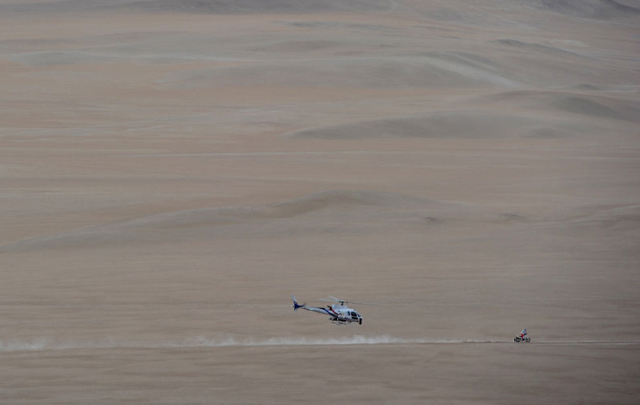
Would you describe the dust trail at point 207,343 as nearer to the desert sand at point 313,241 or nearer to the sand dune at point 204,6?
the desert sand at point 313,241

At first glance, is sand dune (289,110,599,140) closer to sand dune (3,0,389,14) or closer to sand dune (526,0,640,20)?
sand dune (3,0,389,14)

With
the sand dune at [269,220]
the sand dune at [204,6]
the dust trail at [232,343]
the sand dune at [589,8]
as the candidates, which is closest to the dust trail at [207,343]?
the dust trail at [232,343]

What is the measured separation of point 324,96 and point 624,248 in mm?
27605

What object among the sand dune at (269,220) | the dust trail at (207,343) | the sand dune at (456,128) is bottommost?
the sand dune at (456,128)

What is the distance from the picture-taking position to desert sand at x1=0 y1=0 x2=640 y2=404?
327 inches

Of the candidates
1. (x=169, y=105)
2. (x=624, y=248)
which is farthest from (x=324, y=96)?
(x=624, y=248)

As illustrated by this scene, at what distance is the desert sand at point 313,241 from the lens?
327 inches

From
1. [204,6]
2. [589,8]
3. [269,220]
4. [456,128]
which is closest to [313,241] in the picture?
[269,220]

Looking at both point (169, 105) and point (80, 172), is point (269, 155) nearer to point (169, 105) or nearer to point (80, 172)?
point (80, 172)

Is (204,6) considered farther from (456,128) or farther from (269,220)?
(269,220)

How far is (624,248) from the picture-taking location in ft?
45.1

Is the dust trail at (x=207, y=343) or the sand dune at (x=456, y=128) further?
the sand dune at (x=456, y=128)

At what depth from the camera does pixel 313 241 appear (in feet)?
47.8

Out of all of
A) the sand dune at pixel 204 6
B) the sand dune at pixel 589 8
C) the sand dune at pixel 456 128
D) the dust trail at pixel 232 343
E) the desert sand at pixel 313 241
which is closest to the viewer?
the desert sand at pixel 313 241
